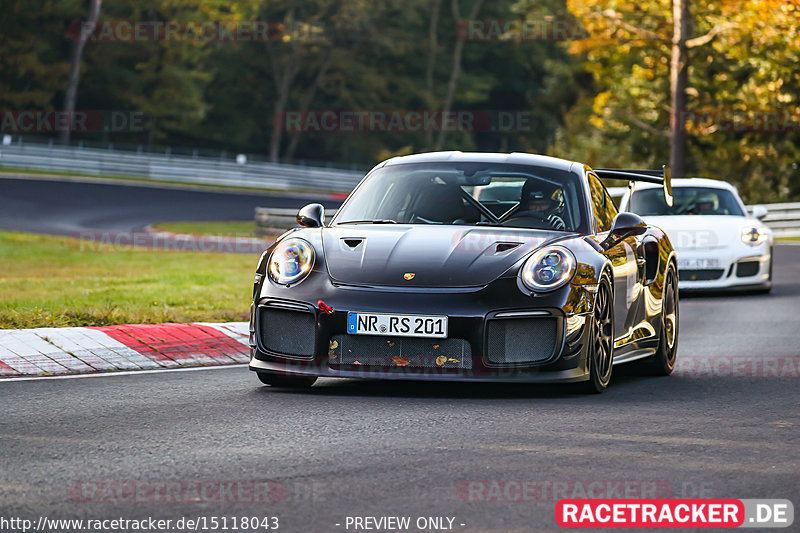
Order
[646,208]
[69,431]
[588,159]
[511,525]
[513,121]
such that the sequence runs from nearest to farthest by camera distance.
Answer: [511,525] < [69,431] < [646,208] < [588,159] < [513,121]

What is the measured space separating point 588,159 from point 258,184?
54.5ft

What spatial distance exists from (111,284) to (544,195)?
8.98 metres

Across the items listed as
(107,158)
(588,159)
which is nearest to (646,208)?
(588,159)

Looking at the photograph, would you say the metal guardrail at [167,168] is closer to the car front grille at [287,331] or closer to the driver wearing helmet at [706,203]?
the driver wearing helmet at [706,203]

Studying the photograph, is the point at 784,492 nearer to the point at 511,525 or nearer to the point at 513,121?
the point at 511,525

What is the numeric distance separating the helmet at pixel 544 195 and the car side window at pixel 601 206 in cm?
24

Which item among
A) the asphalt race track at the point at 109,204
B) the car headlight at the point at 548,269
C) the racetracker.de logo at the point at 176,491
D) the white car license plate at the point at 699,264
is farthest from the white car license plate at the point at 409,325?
the asphalt race track at the point at 109,204

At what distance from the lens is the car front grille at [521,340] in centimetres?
763

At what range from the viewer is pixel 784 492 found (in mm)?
5383

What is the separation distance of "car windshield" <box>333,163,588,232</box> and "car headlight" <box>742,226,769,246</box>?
28.3 ft

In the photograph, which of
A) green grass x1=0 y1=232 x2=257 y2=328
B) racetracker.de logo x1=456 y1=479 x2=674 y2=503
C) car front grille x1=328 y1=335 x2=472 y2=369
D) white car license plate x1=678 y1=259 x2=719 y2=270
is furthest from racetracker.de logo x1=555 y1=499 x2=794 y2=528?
white car license plate x1=678 y1=259 x2=719 y2=270

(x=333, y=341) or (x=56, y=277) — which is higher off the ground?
(x=333, y=341)

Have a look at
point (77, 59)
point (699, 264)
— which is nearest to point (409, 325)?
point (699, 264)

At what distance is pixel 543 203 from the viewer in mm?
8867
